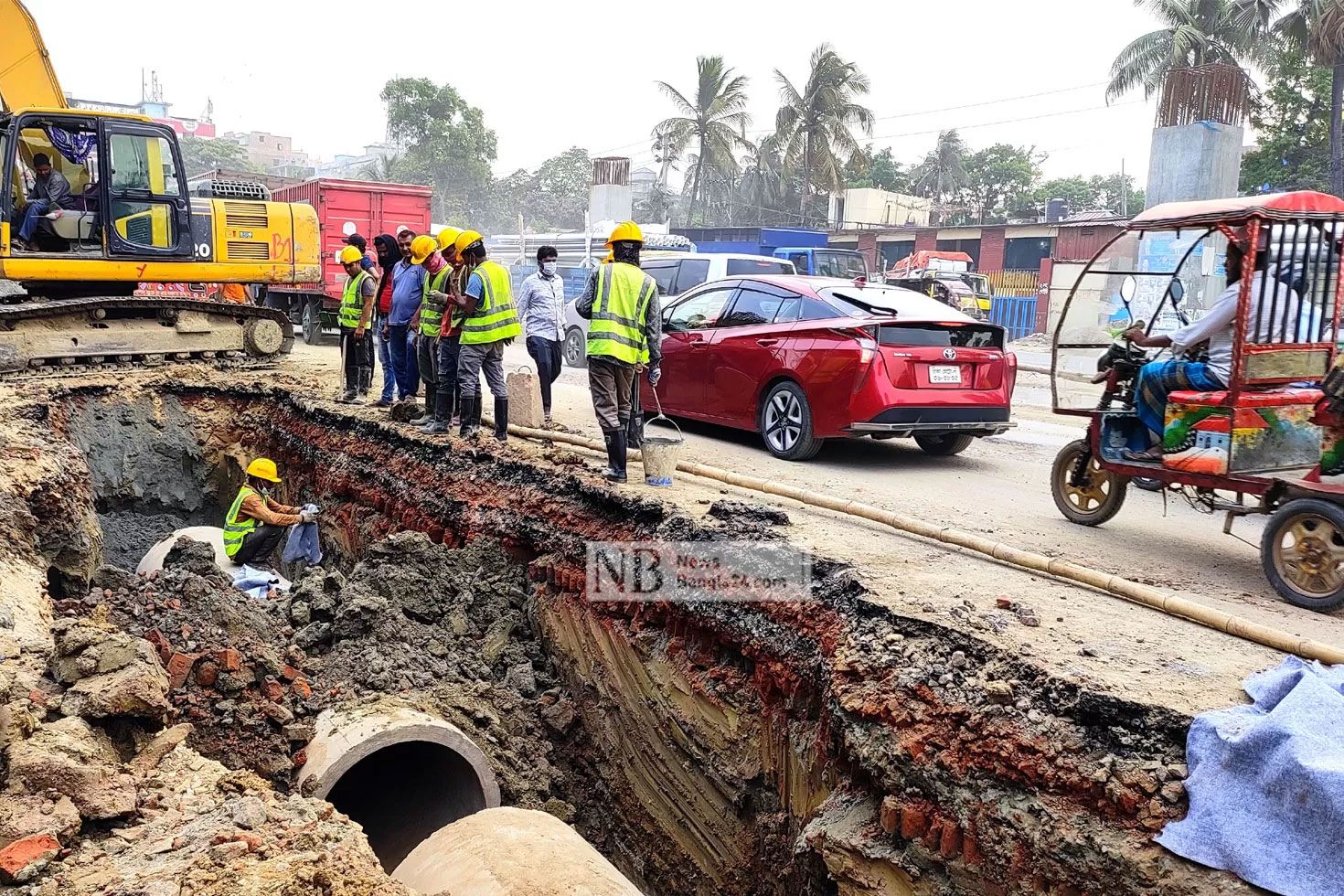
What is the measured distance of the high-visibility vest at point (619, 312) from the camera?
6.92 metres

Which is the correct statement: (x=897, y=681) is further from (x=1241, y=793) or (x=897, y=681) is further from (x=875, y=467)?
(x=875, y=467)

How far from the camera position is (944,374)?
8.10 meters

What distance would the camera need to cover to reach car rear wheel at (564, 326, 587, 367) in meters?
16.0

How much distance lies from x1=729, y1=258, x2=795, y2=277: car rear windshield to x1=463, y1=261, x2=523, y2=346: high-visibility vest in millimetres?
5135

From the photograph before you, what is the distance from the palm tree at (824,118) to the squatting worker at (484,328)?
31.5 metres

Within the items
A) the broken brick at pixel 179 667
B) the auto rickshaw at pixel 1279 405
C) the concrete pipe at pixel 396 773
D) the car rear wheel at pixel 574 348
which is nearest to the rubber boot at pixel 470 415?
the concrete pipe at pixel 396 773

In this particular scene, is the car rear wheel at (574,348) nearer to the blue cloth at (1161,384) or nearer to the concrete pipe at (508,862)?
the blue cloth at (1161,384)

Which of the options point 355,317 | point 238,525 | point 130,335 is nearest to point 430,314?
point 355,317

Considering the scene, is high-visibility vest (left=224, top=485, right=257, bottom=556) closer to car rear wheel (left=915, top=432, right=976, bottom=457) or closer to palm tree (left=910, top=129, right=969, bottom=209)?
car rear wheel (left=915, top=432, right=976, bottom=457)

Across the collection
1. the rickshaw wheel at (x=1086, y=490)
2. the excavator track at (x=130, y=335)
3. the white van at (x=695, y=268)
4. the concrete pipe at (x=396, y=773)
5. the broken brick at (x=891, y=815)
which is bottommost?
the concrete pipe at (x=396, y=773)

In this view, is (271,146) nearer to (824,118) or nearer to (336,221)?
(824,118)

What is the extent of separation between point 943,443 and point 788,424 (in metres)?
1.58

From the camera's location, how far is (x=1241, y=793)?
3.05 meters

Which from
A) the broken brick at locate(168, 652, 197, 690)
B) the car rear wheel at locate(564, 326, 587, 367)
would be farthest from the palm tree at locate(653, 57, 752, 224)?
the broken brick at locate(168, 652, 197, 690)
